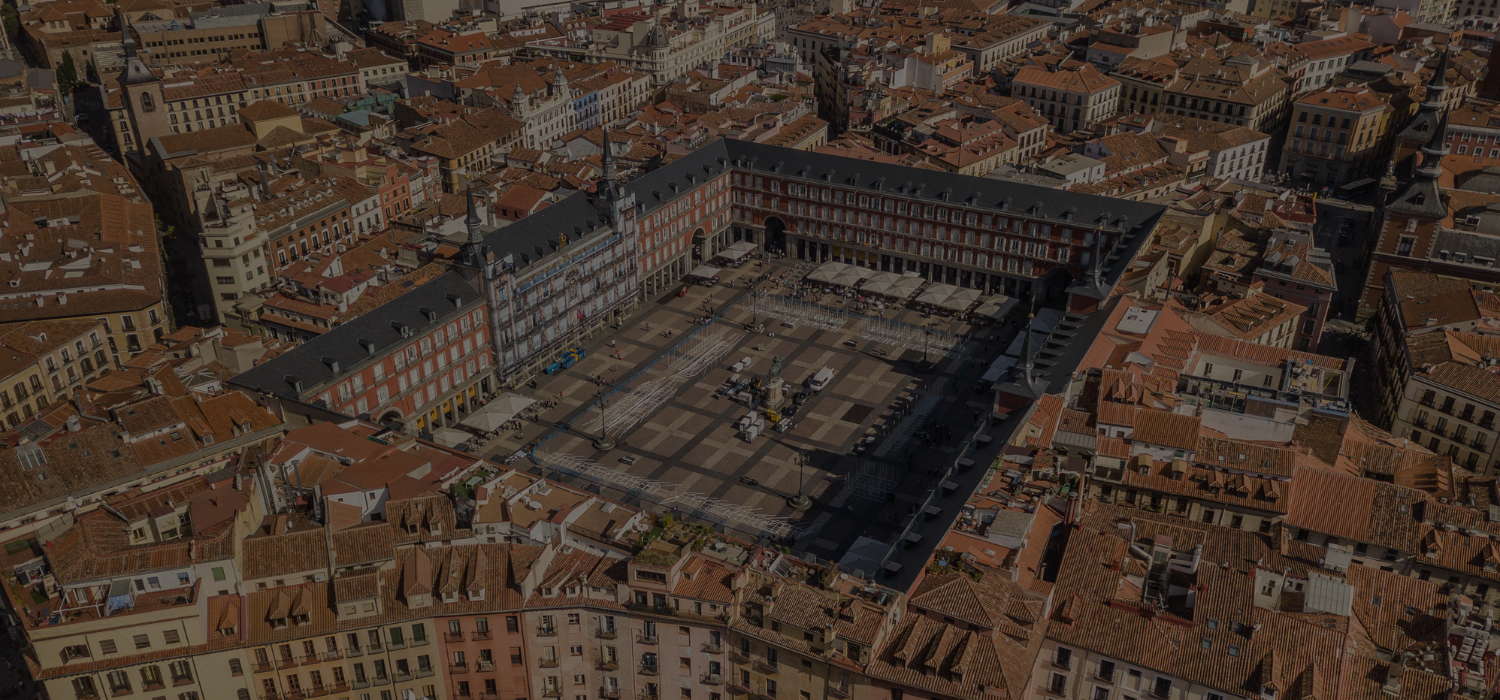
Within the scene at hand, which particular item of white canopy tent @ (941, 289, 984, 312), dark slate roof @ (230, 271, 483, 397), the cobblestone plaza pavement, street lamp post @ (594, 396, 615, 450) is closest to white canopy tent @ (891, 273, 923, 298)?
the cobblestone plaza pavement

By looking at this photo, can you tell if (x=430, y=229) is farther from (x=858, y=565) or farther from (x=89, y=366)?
(x=858, y=565)

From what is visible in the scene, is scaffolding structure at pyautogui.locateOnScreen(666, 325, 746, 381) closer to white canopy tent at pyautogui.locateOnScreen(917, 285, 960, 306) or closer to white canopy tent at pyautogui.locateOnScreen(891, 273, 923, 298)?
white canopy tent at pyautogui.locateOnScreen(891, 273, 923, 298)

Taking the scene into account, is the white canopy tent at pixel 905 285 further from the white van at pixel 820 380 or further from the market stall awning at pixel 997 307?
the white van at pixel 820 380

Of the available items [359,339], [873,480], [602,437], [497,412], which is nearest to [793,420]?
[873,480]

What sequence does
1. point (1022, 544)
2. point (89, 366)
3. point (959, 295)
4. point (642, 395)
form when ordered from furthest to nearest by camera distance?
1. point (959, 295)
2. point (642, 395)
3. point (89, 366)
4. point (1022, 544)

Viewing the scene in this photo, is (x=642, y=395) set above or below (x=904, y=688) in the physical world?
below

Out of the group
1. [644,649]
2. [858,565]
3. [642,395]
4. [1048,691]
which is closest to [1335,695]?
[1048,691]

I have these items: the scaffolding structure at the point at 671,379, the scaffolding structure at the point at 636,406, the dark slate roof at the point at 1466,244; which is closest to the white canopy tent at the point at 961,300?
the scaffolding structure at the point at 671,379
